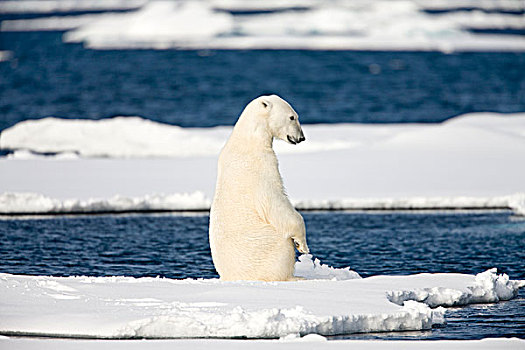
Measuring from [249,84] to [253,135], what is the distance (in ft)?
154

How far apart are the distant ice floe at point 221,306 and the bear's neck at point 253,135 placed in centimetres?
115

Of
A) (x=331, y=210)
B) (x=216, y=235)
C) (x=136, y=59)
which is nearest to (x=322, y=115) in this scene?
(x=331, y=210)

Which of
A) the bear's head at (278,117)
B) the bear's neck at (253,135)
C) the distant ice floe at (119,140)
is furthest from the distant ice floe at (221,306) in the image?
the distant ice floe at (119,140)

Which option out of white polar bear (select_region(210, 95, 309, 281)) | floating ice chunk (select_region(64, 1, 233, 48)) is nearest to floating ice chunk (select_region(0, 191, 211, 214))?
white polar bear (select_region(210, 95, 309, 281))

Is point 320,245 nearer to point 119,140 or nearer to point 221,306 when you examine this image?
point 221,306

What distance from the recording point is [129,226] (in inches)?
549

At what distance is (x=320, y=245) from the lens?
12641mm

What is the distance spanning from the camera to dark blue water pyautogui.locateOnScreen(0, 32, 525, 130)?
39.5 metres

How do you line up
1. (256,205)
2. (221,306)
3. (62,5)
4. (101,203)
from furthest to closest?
(62,5), (101,203), (256,205), (221,306)

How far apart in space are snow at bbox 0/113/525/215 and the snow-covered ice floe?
6130 mm

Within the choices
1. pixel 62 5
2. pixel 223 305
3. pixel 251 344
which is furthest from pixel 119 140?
pixel 62 5

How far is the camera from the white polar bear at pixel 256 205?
8555mm

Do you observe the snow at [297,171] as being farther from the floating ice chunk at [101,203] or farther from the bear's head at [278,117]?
the bear's head at [278,117]

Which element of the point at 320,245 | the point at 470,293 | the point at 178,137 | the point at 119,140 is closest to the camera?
the point at 470,293
